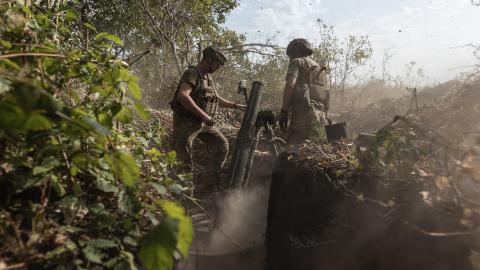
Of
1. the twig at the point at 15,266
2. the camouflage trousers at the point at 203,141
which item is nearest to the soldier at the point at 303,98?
the camouflage trousers at the point at 203,141

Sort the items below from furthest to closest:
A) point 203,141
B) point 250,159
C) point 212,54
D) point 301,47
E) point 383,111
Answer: point 383,111 < point 301,47 < point 203,141 < point 250,159 < point 212,54

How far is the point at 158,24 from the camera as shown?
438 inches

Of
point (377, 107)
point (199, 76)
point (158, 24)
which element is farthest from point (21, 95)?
point (377, 107)

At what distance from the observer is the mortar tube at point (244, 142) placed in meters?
4.00

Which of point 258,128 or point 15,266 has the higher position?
point 258,128

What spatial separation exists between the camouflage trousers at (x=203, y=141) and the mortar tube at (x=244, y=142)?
38cm

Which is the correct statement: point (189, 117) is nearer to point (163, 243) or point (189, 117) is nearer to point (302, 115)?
point (302, 115)

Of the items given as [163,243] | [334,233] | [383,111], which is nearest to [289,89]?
[334,233]

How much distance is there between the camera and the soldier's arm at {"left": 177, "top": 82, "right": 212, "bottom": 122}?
12.2ft

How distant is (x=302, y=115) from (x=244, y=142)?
95 cm

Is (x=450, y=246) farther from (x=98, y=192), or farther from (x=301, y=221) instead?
(x=98, y=192)

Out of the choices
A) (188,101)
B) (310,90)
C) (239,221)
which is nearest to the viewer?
(188,101)

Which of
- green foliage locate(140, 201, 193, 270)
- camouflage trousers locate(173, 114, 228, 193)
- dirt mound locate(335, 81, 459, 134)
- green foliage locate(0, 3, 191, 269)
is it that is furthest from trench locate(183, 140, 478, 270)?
dirt mound locate(335, 81, 459, 134)

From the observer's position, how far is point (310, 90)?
4621 mm
